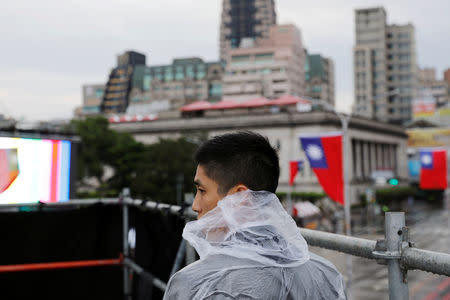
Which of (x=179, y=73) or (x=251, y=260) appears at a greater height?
(x=179, y=73)

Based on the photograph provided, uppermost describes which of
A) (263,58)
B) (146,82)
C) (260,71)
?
(263,58)

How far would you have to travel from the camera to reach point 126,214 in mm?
6020

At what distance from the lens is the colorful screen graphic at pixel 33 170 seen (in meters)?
6.29

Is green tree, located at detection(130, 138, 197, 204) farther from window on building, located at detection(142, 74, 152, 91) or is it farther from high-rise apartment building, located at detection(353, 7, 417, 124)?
window on building, located at detection(142, 74, 152, 91)

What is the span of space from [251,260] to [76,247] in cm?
439

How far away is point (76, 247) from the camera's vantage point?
6000 mm

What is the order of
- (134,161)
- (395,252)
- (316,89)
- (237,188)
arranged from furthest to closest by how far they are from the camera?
(316,89), (134,161), (395,252), (237,188)

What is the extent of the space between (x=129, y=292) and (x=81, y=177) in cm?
7374

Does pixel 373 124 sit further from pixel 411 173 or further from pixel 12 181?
pixel 12 181

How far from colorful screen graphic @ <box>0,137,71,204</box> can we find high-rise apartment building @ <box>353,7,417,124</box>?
168681mm

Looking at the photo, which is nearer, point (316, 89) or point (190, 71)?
point (190, 71)

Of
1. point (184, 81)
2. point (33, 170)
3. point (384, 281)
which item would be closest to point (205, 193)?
point (33, 170)

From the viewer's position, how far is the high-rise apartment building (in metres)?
173

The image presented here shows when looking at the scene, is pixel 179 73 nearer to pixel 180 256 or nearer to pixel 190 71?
pixel 190 71
